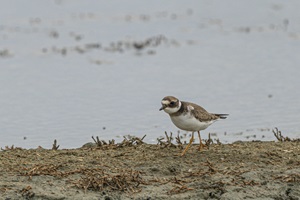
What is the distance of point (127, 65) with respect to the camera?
68.9ft

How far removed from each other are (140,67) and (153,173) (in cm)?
1072

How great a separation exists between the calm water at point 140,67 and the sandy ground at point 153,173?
2.97 m

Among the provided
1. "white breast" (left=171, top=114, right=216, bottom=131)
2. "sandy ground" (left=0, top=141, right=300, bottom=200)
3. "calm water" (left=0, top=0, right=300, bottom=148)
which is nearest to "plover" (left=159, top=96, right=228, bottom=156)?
"white breast" (left=171, top=114, right=216, bottom=131)

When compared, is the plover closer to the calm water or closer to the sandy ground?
the sandy ground

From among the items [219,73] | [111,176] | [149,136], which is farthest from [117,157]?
[219,73]

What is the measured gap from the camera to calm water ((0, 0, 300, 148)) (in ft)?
50.0

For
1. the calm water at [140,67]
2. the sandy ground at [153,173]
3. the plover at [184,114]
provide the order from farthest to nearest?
Result: the calm water at [140,67], the plover at [184,114], the sandy ground at [153,173]

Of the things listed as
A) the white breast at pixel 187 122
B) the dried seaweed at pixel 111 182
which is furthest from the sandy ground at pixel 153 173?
the white breast at pixel 187 122

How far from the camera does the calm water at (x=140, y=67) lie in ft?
50.0

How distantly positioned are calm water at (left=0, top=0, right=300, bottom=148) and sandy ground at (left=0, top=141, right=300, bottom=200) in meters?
2.97

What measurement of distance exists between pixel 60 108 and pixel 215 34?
978 cm

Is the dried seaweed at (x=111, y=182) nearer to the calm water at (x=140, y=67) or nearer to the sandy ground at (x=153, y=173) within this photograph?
the sandy ground at (x=153, y=173)

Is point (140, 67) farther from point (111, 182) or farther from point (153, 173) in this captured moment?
point (111, 182)

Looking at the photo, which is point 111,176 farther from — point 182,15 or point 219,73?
point 182,15
